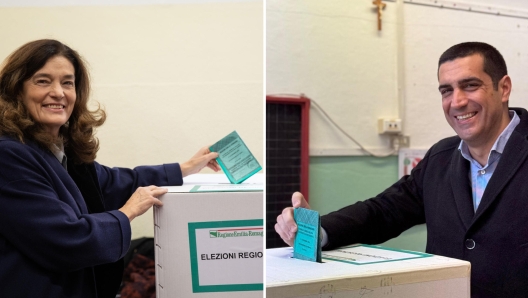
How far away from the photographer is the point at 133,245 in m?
2.54

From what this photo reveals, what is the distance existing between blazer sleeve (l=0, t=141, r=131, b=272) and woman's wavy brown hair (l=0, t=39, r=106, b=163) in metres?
0.08

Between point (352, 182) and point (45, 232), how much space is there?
4.89ft

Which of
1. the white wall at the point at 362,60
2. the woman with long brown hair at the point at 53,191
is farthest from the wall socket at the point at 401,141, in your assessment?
the woman with long brown hair at the point at 53,191

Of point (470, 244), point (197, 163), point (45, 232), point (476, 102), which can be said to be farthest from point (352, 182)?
point (45, 232)

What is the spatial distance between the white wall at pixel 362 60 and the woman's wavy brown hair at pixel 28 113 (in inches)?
32.9

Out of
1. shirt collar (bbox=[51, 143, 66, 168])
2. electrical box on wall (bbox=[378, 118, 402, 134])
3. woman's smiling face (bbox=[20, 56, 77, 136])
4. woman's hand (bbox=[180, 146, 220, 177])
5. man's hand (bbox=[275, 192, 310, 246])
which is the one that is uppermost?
woman's smiling face (bbox=[20, 56, 77, 136])

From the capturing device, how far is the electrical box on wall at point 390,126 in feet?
7.75

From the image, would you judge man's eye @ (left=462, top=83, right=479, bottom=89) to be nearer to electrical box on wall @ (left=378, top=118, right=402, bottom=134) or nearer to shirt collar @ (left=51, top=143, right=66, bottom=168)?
electrical box on wall @ (left=378, top=118, right=402, bottom=134)

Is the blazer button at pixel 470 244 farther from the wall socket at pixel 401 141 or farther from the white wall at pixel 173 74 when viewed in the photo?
the white wall at pixel 173 74

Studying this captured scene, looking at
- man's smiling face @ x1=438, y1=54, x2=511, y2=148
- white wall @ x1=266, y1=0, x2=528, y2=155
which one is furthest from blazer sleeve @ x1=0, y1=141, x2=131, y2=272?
white wall @ x1=266, y1=0, x2=528, y2=155

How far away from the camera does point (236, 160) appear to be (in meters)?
1.53

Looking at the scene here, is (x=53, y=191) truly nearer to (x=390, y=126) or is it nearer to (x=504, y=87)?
(x=504, y=87)

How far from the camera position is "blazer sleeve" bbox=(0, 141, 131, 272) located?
3.92 ft

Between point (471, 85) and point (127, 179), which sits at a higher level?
point (471, 85)
